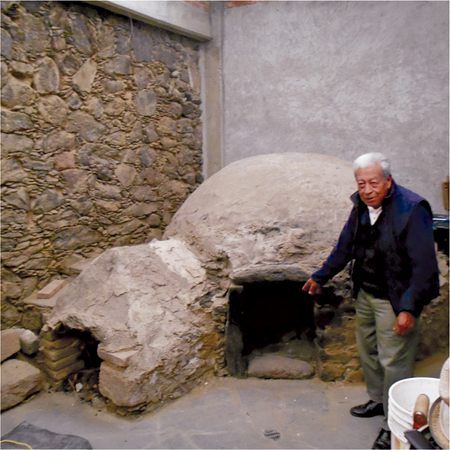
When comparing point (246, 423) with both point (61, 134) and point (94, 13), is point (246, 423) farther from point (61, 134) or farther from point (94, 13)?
point (94, 13)

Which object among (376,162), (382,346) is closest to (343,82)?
(376,162)

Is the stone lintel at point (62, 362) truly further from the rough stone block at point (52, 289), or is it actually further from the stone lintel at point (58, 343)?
the rough stone block at point (52, 289)

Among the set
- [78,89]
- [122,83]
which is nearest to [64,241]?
[78,89]

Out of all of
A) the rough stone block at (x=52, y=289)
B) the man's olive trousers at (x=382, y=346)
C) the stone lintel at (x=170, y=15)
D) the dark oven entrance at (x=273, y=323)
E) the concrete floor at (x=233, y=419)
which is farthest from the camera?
the stone lintel at (x=170, y=15)

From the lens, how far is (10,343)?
12.7 ft

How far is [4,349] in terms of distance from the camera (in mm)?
3818

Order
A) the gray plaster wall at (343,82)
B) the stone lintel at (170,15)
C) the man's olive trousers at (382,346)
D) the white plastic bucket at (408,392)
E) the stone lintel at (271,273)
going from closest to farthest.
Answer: the white plastic bucket at (408,392)
the man's olive trousers at (382,346)
the stone lintel at (271,273)
the stone lintel at (170,15)
the gray plaster wall at (343,82)

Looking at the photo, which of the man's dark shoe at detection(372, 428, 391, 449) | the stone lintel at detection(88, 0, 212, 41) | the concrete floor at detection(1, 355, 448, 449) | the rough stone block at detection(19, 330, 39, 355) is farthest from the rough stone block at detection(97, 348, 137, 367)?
the stone lintel at detection(88, 0, 212, 41)

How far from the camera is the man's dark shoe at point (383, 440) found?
2678 mm

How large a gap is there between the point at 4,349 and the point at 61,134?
7.49ft

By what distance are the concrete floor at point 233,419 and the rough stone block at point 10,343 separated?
526 millimetres

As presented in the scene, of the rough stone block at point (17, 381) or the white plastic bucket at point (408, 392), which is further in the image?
the rough stone block at point (17, 381)

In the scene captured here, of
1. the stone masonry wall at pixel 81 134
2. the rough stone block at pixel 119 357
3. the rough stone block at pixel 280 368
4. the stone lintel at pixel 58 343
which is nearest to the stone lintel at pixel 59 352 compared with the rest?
the stone lintel at pixel 58 343

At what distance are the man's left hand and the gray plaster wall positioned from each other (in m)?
3.63
